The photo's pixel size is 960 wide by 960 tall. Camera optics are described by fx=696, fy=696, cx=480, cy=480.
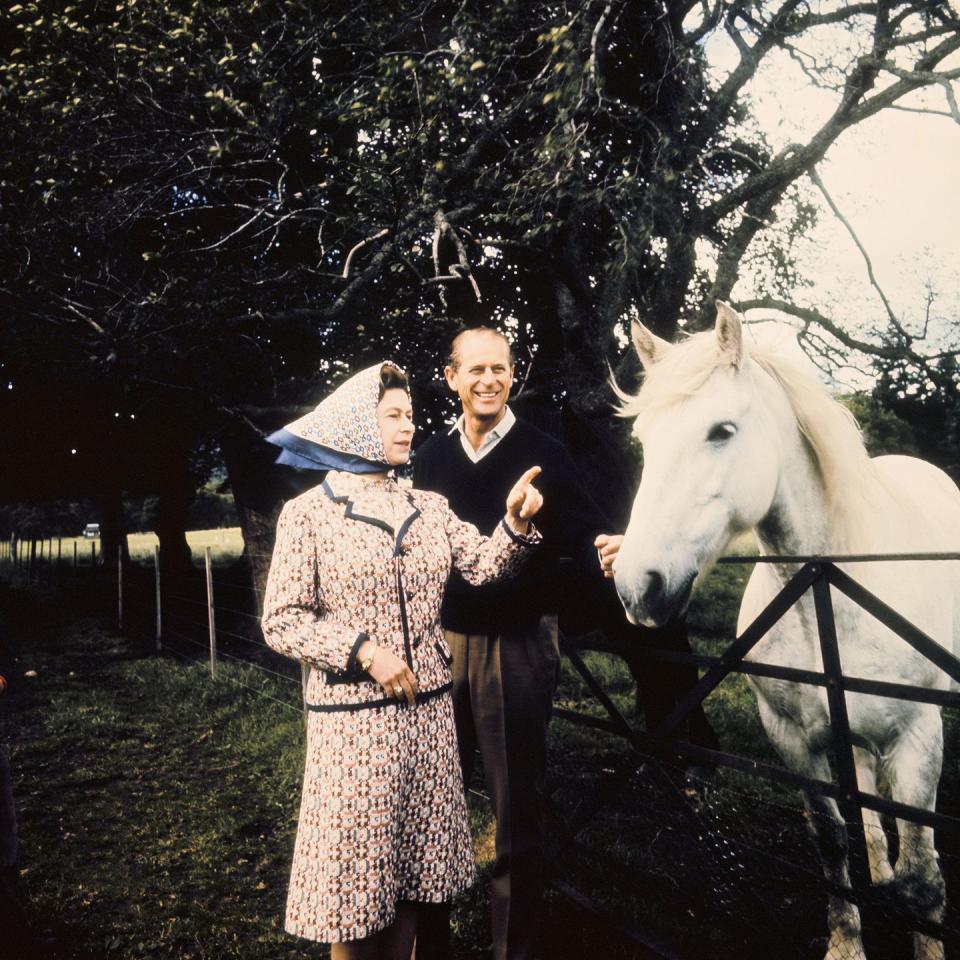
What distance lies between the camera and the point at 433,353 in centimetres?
925

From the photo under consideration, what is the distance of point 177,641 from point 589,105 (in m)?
9.46

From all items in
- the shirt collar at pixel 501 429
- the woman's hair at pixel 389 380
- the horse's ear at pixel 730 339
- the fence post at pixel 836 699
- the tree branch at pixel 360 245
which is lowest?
the fence post at pixel 836 699

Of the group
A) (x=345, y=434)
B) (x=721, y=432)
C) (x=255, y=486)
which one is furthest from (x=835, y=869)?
(x=255, y=486)

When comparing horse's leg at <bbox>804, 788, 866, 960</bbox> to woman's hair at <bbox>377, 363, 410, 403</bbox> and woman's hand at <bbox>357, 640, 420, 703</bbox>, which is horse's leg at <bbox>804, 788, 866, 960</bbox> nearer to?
woman's hand at <bbox>357, 640, 420, 703</bbox>

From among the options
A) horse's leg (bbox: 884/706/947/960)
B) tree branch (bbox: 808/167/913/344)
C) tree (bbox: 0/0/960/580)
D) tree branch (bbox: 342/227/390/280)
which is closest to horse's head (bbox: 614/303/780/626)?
horse's leg (bbox: 884/706/947/960)

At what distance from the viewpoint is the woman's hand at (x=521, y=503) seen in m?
2.11

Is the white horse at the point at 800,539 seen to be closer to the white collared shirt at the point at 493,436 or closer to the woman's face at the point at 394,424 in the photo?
the white collared shirt at the point at 493,436

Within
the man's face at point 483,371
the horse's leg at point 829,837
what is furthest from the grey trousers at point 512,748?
the horse's leg at point 829,837

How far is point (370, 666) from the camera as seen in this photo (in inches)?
76.1

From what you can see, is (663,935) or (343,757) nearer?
(343,757)

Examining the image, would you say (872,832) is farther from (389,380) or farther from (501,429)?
(389,380)

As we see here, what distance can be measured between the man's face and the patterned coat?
0.57 m

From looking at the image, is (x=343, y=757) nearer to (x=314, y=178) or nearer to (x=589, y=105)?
(x=589, y=105)

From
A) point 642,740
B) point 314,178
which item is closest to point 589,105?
point 314,178
